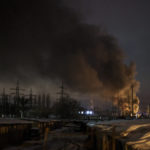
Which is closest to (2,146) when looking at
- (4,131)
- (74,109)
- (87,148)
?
(4,131)

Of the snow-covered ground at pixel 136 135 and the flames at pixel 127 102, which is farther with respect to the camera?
the flames at pixel 127 102

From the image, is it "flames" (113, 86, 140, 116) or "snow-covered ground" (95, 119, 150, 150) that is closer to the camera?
"snow-covered ground" (95, 119, 150, 150)

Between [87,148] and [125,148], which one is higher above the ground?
[125,148]

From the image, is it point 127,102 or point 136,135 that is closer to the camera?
point 136,135

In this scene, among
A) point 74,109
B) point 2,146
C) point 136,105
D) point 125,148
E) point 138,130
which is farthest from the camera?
point 74,109

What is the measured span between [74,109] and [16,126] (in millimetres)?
101887

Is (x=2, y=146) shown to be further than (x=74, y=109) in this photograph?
No

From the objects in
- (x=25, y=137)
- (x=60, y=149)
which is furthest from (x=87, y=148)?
(x=25, y=137)

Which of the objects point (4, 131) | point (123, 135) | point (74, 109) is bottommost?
point (74, 109)

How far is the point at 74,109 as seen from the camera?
427ft

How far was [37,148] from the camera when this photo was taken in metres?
26.6

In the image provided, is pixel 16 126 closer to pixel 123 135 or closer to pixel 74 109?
pixel 123 135

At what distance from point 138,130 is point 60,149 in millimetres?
14166

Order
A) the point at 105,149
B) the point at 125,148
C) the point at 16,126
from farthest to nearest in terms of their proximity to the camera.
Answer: the point at 16,126 → the point at 105,149 → the point at 125,148
